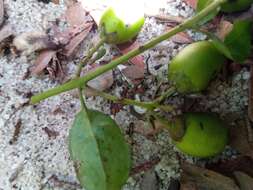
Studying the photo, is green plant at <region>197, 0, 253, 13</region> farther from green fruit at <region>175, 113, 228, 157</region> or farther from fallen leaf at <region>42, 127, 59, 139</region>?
fallen leaf at <region>42, 127, 59, 139</region>

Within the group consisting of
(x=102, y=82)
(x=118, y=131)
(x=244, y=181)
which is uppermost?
(x=102, y=82)

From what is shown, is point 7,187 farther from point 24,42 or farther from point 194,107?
point 194,107

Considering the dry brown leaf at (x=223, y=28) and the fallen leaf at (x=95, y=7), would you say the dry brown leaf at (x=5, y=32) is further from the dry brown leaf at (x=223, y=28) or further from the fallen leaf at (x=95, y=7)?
the dry brown leaf at (x=223, y=28)

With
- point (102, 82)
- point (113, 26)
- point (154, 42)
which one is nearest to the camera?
point (154, 42)

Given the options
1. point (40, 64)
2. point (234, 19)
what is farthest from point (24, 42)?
point (234, 19)

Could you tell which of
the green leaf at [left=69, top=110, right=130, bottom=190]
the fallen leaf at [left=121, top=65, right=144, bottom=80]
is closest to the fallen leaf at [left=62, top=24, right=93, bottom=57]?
the fallen leaf at [left=121, top=65, right=144, bottom=80]

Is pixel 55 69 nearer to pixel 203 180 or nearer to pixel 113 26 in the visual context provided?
pixel 113 26

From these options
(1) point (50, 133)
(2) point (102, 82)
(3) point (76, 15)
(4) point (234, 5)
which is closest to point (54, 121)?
(1) point (50, 133)
